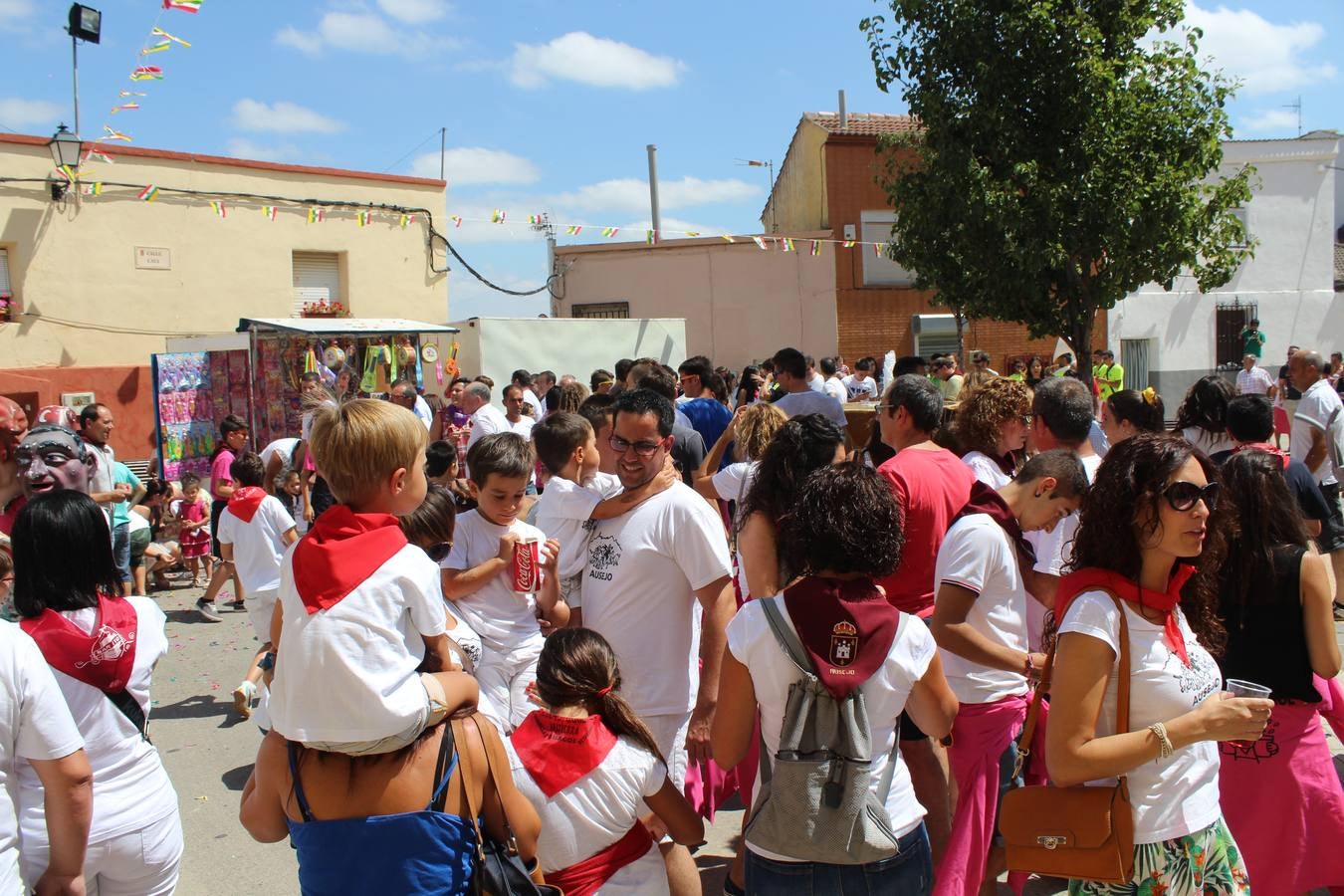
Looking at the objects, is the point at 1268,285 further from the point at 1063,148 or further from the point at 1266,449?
the point at 1266,449

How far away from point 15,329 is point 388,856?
16.5 m

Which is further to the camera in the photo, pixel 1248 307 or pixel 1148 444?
pixel 1248 307

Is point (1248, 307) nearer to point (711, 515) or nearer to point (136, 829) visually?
point (711, 515)

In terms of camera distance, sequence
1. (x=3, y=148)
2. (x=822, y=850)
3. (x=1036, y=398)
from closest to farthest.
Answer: (x=822, y=850)
(x=1036, y=398)
(x=3, y=148)

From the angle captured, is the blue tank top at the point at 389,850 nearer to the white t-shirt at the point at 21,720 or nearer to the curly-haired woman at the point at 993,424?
the white t-shirt at the point at 21,720

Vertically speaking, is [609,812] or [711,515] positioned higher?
[711,515]

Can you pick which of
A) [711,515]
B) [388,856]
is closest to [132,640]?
[388,856]

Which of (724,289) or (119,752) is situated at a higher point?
(724,289)

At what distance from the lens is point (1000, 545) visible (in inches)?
131

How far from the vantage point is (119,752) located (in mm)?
2818

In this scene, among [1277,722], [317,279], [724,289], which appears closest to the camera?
[1277,722]

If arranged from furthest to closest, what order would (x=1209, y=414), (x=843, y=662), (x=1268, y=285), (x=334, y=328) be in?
(x=1268, y=285)
(x=334, y=328)
(x=1209, y=414)
(x=843, y=662)

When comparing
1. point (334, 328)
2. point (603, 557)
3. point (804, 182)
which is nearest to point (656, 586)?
point (603, 557)

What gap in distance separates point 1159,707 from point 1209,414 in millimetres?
3626
